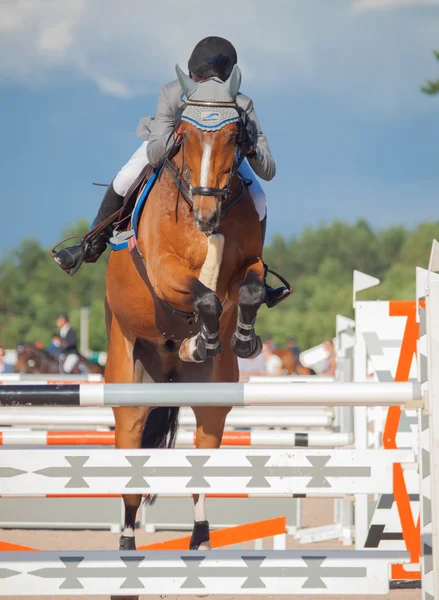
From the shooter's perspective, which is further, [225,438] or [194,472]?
[225,438]

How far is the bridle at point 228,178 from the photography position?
3682 mm

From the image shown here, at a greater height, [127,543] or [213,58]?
[213,58]

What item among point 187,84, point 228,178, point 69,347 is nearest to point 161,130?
point 187,84

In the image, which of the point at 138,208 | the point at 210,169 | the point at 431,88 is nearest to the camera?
the point at 210,169

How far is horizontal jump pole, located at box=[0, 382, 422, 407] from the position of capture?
280cm

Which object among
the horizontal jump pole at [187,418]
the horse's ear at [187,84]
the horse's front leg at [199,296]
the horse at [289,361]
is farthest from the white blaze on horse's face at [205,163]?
the horse at [289,361]

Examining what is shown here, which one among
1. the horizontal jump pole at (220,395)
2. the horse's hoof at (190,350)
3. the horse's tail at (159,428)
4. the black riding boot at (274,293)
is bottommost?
the horizontal jump pole at (220,395)

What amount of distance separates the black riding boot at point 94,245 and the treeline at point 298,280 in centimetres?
4293

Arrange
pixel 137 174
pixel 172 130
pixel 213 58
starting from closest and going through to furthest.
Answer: pixel 213 58, pixel 172 130, pixel 137 174

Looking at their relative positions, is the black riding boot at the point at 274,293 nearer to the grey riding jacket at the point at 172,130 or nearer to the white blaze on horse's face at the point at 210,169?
the grey riding jacket at the point at 172,130

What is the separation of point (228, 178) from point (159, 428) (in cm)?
168

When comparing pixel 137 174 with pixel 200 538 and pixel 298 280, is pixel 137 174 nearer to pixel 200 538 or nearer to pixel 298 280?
pixel 200 538

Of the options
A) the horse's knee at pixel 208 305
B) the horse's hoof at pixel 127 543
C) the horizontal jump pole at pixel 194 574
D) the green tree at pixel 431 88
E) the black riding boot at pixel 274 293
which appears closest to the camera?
the horizontal jump pole at pixel 194 574

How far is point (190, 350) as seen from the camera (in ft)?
13.3
